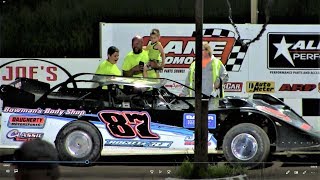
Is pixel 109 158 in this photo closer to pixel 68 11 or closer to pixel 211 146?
pixel 211 146

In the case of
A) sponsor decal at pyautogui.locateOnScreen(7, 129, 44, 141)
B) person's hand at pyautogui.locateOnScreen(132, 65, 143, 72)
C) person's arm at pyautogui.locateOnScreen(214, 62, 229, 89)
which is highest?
person's hand at pyautogui.locateOnScreen(132, 65, 143, 72)

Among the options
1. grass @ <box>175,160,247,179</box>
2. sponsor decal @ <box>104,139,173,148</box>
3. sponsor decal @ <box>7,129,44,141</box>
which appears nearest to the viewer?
grass @ <box>175,160,247,179</box>

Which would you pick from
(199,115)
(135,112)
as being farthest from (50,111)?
(199,115)

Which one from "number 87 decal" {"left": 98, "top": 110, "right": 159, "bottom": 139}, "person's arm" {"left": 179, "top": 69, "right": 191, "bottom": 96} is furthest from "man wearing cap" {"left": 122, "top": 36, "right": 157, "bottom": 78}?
"number 87 decal" {"left": 98, "top": 110, "right": 159, "bottom": 139}

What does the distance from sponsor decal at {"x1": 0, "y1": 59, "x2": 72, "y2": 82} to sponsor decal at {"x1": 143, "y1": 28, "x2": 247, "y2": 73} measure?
1316 mm

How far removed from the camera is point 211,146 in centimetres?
770

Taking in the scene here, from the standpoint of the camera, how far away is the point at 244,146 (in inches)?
306

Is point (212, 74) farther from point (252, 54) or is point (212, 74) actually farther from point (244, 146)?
point (244, 146)

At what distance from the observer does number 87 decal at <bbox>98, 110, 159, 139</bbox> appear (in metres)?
7.72

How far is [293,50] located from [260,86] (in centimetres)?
69

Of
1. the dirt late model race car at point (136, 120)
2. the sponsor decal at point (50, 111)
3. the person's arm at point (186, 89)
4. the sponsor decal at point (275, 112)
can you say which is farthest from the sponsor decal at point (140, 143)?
the sponsor decal at point (275, 112)

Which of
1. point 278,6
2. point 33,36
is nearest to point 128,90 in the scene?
point 33,36

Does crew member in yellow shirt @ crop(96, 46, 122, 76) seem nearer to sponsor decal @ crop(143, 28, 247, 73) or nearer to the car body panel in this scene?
the car body panel

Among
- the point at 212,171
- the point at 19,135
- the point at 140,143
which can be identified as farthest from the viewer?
the point at 140,143
